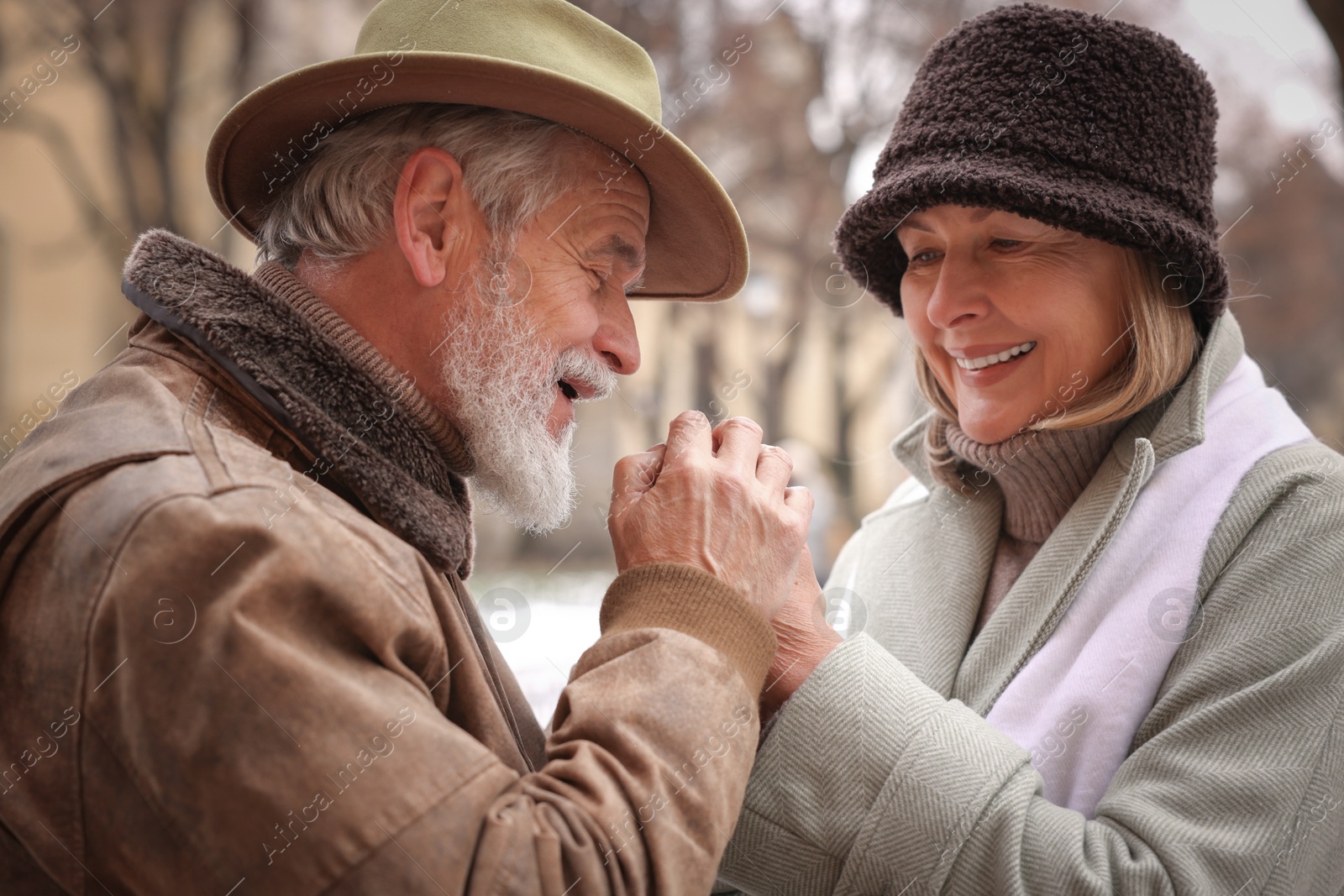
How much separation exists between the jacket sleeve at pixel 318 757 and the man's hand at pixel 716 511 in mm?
411

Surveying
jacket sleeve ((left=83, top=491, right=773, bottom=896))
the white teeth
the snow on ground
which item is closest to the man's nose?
the white teeth

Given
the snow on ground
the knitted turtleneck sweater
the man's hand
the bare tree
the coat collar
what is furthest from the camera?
the snow on ground

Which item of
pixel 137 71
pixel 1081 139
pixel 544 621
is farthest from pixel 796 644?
pixel 544 621

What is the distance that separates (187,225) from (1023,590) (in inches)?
275

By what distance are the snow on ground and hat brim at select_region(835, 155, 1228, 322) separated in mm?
3034

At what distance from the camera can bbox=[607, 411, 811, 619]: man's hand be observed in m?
2.01

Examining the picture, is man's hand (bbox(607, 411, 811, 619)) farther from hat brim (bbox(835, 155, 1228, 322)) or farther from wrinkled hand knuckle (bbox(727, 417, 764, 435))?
hat brim (bbox(835, 155, 1228, 322))

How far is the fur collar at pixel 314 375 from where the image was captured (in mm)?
1808

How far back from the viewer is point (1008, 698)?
2.21m

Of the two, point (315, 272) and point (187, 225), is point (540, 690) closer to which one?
point (187, 225)

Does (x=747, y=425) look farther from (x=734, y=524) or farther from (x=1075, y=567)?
(x=1075, y=567)

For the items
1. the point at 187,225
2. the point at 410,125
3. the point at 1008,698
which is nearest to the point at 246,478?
the point at 410,125

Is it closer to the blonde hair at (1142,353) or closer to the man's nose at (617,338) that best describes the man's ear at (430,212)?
the man's nose at (617,338)

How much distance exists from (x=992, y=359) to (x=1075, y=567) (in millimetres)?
548
